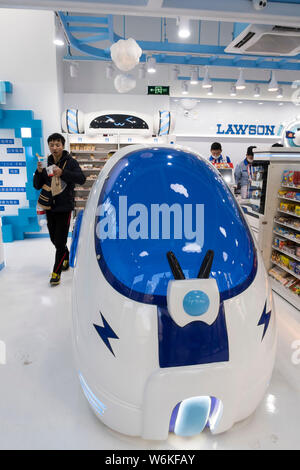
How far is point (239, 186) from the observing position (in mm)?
6730

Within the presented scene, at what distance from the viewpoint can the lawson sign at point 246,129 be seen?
11.0 m

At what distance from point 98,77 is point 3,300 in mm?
7869

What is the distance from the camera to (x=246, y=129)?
11.1 meters

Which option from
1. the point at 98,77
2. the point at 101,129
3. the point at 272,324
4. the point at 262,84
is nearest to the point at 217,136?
the point at 262,84

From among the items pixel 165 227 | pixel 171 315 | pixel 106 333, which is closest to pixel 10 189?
pixel 165 227

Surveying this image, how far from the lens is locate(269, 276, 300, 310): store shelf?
3.44 metres

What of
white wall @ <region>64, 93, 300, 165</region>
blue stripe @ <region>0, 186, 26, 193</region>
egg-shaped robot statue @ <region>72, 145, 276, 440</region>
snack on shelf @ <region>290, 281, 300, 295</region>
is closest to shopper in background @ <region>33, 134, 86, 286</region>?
egg-shaped robot statue @ <region>72, 145, 276, 440</region>

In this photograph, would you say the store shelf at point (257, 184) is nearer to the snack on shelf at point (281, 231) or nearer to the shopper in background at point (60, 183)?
the snack on shelf at point (281, 231)

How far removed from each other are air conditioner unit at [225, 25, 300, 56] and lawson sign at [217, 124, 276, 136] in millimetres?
8391

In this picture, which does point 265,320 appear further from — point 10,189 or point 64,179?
point 10,189

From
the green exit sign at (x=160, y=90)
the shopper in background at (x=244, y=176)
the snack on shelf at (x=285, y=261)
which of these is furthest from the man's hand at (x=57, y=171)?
the green exit sign at (x=160, y=90)

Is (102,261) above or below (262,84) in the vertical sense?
below

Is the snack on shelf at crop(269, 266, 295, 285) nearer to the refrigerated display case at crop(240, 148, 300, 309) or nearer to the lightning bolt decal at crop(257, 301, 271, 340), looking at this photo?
the refrigerated display case at crop(240, 148, 300, 309)
